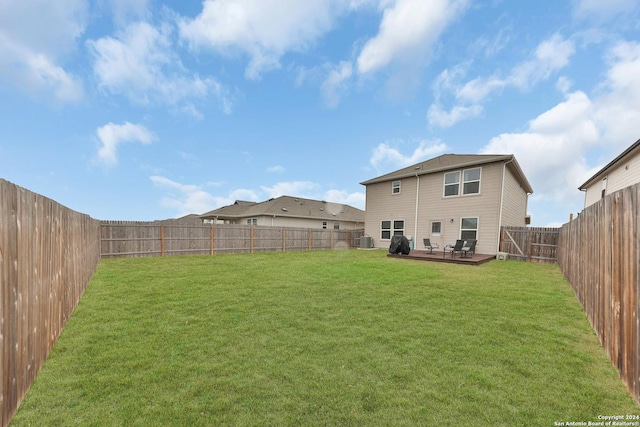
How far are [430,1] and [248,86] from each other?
9267 millimetres

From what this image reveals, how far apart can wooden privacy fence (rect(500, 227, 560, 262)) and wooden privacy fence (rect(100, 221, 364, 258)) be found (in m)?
10.5

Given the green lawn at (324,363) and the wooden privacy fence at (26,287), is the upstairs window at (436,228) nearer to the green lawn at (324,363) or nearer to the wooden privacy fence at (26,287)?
the green lawn at (324,363)

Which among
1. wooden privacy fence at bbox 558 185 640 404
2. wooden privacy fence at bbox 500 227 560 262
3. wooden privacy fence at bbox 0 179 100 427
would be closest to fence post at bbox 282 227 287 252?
wooden privacy fence at bbox 500 227 560 262

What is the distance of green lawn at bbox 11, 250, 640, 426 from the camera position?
2094 mm

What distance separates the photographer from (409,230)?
16188mm

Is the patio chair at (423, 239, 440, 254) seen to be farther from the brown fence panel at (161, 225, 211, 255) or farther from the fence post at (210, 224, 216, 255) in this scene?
the brown fence panel at (161, 225, 211, 255)

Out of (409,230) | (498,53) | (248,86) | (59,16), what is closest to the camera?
(59,16)

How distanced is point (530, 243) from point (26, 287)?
1580cm

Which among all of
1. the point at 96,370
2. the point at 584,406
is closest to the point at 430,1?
the point at 584,406

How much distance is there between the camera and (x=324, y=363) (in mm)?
2830

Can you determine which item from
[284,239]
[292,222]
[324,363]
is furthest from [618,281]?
[292,222]

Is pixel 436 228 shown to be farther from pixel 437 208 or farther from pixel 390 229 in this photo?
pixel 390 229

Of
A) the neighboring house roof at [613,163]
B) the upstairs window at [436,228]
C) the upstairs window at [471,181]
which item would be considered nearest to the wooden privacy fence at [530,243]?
the upstairs window at [471,181]

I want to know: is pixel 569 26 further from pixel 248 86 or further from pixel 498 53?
pixel 248 86
